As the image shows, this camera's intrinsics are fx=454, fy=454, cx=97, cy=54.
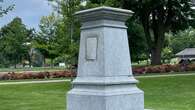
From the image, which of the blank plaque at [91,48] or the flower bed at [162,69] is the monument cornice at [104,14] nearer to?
the blank plaque at [91,48]

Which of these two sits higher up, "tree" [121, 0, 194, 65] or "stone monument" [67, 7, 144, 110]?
"tree" [121, 0, 194, 65]

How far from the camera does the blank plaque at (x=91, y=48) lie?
27.1ft

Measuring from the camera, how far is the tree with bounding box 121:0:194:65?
4294 centimetres

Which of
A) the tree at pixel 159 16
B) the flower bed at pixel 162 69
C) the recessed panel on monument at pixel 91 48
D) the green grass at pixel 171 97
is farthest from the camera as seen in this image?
the tree at pixel 159 16

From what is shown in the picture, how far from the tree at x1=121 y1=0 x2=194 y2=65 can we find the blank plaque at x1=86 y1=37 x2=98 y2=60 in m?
33.9

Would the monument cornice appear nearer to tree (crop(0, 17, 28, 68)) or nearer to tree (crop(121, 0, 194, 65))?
tree (crop(121, 0, 194, 65))

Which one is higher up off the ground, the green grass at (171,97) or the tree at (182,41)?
the tree at (182,41)

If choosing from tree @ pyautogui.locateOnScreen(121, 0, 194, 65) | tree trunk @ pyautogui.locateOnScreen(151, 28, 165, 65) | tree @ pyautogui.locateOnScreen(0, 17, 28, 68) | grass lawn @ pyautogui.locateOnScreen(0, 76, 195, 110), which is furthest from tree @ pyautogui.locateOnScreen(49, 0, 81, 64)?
tree @ pyautogui.locateOnScreen(0, 17, 28, 68)

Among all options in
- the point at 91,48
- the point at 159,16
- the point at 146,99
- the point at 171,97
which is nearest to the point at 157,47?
the point at 159,16

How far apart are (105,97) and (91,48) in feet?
3.19

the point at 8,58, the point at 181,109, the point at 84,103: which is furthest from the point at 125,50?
the point at 8,58

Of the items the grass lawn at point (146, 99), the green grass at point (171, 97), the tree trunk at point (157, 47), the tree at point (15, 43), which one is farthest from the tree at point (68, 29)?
the tree at point (15, 43)

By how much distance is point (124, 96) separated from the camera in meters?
8.25

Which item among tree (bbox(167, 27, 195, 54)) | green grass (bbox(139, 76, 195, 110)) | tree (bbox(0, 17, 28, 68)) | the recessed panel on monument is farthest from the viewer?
tree (bbox(167, 27, 195, 54))
